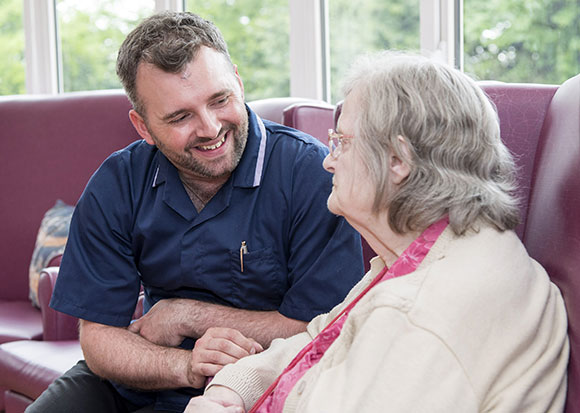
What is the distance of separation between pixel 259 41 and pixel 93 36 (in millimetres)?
1232

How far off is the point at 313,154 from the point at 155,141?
40cm

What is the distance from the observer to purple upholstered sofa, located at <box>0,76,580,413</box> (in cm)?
121

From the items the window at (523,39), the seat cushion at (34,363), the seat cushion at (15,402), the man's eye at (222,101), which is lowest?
the seat cushion at (15,402)

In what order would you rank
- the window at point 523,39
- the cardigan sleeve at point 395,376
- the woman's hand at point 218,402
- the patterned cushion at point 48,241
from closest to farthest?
the cardigan sleeve at point 395,376 → the woman's hand at point 218,402 → the window at point 523,39 → the patterned cushion at point 48,241

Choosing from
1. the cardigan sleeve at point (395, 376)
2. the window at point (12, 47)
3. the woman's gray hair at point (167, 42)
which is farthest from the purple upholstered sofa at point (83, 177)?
the window at point (12, 47)

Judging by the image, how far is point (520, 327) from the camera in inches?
41.6

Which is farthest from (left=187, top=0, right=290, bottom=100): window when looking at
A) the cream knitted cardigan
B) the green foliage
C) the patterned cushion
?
the cream knitted cardigan

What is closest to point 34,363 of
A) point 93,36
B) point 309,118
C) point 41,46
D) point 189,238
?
point 189,238

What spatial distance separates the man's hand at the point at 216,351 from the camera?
1.51 meters

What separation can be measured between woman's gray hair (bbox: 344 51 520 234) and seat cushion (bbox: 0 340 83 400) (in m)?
1.41

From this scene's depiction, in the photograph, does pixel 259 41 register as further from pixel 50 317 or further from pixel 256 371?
pixel 256 371

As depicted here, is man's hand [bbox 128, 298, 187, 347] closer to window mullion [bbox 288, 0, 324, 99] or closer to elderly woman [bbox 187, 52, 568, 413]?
elderly woman [bbox 187, 52, 568, 413]

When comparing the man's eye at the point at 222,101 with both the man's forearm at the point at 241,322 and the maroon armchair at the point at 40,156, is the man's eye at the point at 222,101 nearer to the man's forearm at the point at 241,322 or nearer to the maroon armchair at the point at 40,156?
the man's forearm at the point at 241,322

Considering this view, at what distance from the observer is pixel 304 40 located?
3.19 meters
